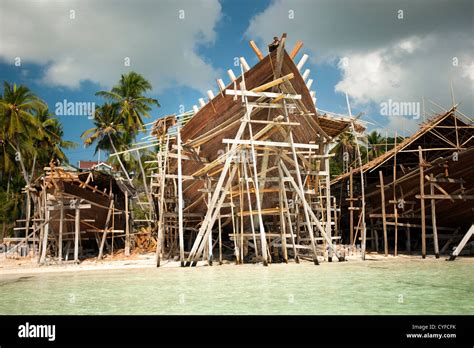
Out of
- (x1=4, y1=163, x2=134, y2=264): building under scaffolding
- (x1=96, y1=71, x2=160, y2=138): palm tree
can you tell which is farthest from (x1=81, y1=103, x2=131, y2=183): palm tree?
(x1=4, y1=163, x2=134, y2=264): building under scaffolding

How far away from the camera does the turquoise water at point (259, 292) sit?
6.18 metres

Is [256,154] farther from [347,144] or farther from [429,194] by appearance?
[347,144]

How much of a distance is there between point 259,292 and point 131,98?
95.8ft

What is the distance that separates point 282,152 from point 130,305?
313 inches

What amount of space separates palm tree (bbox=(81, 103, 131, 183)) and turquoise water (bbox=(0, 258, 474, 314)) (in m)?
22.5

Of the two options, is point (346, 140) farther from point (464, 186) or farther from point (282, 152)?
point (282, 152)

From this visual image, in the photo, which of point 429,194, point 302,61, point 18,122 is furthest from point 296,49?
point 18,122

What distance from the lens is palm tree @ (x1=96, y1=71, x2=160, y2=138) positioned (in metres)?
33.4

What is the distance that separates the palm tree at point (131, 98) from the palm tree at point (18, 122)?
559 cm

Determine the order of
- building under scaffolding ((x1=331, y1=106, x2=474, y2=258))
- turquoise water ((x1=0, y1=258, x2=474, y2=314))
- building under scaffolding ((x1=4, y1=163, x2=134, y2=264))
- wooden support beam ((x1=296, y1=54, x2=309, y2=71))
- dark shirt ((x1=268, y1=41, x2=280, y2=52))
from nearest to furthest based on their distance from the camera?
1. turquoise water ((x1=0, y1=258, x2=474, y2=314))
2. dark shirt ((x1=268, y1=41, x2=280, y2=52))
3. wooden support beam ((x1=296, y1=54, x2=309, y2=71))
4. building under scaffolding ((x1=331, y1=106, x2=474, y2=258))
5. building under scaffolding ((x1=4, y1=163, x2=134, y2=264))

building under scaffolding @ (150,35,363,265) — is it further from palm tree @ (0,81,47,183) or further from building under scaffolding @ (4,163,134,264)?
palm tree @ (0,81,47,183)

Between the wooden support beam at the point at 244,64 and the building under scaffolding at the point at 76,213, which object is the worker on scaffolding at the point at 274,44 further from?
the building under scaffolding at the point at 76,213

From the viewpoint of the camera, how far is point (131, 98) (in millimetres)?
34062
